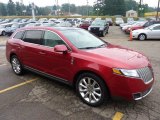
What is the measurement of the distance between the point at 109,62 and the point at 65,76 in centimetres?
131

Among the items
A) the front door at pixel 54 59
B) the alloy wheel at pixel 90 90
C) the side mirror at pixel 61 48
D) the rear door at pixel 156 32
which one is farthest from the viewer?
the rear door at pixel 156 32

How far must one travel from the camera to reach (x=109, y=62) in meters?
4.16

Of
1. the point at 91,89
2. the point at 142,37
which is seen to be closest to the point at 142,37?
the point at 142,37

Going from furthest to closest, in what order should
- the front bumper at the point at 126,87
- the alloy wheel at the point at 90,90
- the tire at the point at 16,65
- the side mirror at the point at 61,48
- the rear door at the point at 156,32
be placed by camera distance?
the rear door at the point at 156,32, the tire at the point at 16,65, the side mirror at the point at 61,48, the alloy wheel at the point at 90,90, the front bumper at the point at 126,87

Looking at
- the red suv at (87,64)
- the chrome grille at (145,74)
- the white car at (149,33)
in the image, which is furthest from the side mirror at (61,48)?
the white car at (149,33)

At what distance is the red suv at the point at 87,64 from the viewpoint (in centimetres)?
404

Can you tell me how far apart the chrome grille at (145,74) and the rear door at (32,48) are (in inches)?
106

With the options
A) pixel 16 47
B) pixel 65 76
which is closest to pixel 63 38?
pixel 65 76

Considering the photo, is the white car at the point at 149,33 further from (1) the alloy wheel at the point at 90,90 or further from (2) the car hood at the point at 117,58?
(1) the alloy wheel at the point at 90,90

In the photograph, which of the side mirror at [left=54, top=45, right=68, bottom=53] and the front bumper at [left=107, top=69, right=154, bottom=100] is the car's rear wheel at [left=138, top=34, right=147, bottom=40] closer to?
the side mirror at [left=54, top=45, right=68, bottom=53]

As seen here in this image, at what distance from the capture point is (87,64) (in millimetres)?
4391

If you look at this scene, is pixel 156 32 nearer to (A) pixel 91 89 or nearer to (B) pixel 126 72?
(A) pixel 91 89

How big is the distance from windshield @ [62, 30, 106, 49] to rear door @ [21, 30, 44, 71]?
0.90m

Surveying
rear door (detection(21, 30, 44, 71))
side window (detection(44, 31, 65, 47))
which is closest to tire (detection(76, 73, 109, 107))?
side window (detection(44, 31, 65, 47))
